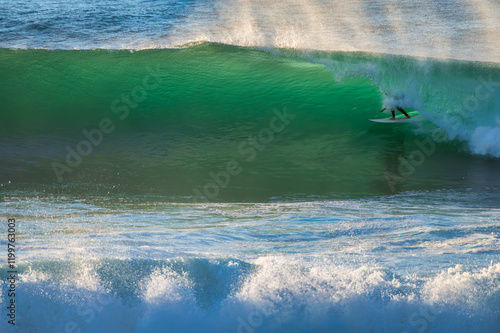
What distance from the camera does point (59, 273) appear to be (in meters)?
2.44

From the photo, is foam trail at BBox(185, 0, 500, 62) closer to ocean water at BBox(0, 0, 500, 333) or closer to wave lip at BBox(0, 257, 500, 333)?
ocean water at BBox(0, 0, 500, 333)

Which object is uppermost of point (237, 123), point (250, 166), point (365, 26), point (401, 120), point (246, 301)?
point (246, 301)

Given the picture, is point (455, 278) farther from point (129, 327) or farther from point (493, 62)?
point (493, 62)

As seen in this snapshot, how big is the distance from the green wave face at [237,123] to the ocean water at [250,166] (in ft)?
0.11

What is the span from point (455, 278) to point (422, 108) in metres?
4.89

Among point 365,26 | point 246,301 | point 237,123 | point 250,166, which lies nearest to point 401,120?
point 237,123

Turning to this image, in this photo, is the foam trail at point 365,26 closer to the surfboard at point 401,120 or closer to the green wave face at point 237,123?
the green wave face at point 237,123

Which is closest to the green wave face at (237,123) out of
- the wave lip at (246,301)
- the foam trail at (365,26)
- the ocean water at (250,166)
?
the ocean water at (250,166)

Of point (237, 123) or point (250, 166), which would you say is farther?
point (237, 123)

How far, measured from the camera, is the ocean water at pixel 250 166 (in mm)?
2436

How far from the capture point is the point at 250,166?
5.79 meters

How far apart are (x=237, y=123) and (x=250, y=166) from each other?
1.55 meters

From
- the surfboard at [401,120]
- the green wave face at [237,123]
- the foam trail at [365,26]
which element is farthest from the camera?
the foam trail at [365,26]

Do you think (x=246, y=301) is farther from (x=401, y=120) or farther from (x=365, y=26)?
(x=365, y=26)
